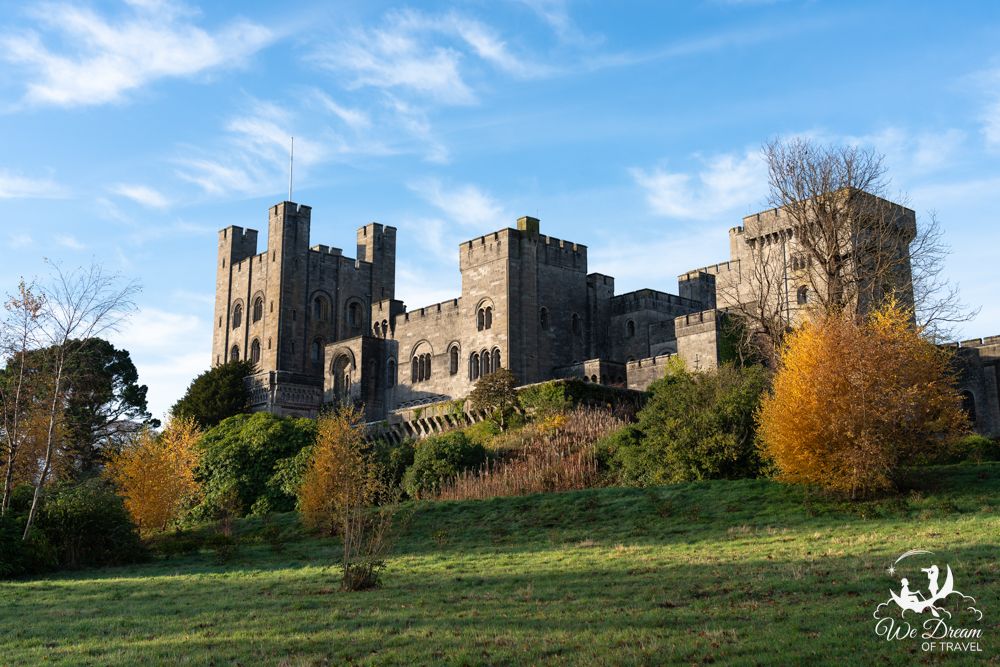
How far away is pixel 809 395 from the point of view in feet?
72.2

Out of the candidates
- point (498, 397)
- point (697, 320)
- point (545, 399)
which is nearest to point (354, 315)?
point (498, 397)

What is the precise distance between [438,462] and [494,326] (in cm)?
1691

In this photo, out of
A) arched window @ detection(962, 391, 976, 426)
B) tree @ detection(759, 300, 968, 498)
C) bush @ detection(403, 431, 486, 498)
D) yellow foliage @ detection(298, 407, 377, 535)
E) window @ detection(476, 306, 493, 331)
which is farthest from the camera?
window @ detection(476, 306, 493, 331)

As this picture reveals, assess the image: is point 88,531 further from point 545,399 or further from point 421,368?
point 421,368

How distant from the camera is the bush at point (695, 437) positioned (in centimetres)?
2647

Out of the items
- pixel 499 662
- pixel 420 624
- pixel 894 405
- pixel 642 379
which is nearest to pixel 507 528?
pixel 894 405

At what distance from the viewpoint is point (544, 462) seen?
3077 centimetres

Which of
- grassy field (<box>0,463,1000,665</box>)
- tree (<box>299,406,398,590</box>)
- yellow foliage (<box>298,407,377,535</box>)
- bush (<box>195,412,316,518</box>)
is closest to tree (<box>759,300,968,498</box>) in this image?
grassy field (<box>0,463,1000,665</box>)

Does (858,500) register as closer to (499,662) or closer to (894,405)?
(894,405)

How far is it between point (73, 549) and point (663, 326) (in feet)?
104

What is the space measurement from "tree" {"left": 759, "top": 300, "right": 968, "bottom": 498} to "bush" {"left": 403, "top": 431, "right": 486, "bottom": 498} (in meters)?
11.6

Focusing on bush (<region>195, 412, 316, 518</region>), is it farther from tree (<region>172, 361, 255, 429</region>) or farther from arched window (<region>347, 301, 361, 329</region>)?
arched window (<region>347, 301, 361, 329</region>)

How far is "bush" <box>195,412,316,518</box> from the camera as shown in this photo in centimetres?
3444

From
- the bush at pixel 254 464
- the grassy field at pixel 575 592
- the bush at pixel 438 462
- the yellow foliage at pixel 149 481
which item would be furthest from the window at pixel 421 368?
the grassy field at pixel 575 592
